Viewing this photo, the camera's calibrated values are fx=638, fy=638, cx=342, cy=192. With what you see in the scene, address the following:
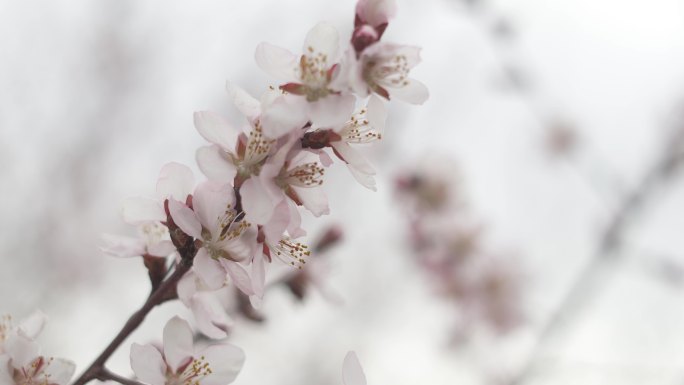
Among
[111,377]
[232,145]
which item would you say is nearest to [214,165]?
[232,145]

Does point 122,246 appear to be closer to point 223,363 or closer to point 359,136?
point 223,363

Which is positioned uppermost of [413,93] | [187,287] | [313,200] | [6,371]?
[413,93]

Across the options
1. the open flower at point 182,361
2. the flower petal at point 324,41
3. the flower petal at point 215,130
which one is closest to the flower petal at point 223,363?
the open flower at point 182,361

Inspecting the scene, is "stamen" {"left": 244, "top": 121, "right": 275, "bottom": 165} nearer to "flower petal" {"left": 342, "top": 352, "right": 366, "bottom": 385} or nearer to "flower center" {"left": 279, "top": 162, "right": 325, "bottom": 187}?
"flower center" {"left": 279, "top": 162, "right": 325, "bottom": 187}

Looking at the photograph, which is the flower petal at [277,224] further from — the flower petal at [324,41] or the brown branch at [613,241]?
the brown branch at [613,241]

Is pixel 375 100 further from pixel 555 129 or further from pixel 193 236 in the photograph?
pixel 555 129

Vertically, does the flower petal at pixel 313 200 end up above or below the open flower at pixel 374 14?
below
